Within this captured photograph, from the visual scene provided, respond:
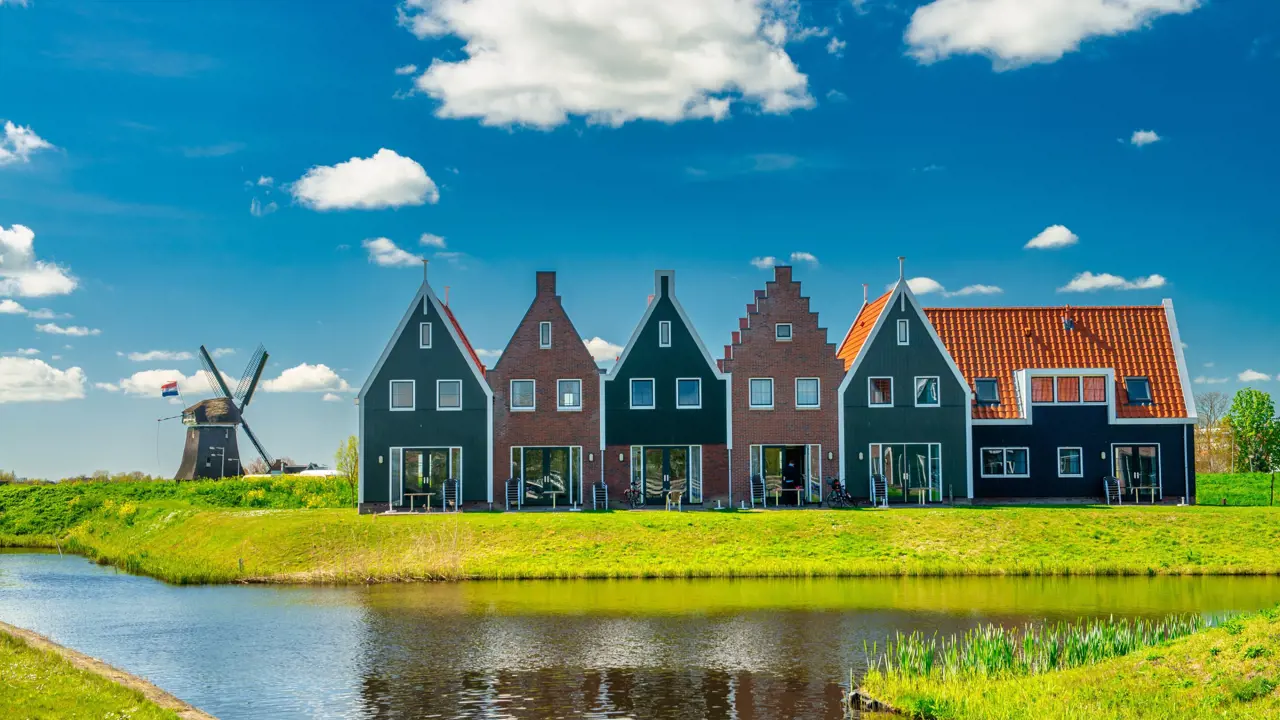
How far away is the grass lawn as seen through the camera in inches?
535

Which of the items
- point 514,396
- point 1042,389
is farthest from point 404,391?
point 1042,389

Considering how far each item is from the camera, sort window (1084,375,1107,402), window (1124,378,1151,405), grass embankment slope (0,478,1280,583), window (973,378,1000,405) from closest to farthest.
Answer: grass embankment slope (0,478,1280,583) → window (1084,375,1107,402) → window (1124,378,1151,405) → window (973,378,1000,405)

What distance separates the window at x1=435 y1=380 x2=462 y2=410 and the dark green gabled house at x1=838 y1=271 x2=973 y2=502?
→ 13502mm

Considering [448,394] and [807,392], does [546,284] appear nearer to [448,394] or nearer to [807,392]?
[448,394]

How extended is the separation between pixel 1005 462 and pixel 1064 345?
533 centimetres

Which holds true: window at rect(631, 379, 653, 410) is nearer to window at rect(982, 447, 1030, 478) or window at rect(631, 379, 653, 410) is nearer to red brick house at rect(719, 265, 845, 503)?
red brick house at rect(719, 265, 845, 503)

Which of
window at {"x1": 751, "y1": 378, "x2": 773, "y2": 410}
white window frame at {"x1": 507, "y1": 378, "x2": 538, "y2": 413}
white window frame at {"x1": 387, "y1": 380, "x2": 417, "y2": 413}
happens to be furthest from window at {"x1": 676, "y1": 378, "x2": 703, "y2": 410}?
white window frame at {"x1": 387, "y1": 380, "x2": 417, "y2": 413}

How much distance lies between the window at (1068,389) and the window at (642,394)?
14.8 m

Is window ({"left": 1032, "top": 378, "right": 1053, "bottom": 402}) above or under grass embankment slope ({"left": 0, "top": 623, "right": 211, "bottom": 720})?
above

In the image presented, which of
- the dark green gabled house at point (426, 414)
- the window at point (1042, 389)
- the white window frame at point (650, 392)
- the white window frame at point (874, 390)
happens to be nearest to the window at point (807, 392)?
the white window frame at point (874, 390)

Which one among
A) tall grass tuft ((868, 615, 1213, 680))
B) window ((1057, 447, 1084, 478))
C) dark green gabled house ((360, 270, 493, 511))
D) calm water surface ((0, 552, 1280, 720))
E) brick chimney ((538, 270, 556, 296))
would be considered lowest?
calm water surface ((0, 552, 1280, 720))

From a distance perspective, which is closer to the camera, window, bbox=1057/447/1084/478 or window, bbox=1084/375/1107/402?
window, bbox=1057/447/1084/478

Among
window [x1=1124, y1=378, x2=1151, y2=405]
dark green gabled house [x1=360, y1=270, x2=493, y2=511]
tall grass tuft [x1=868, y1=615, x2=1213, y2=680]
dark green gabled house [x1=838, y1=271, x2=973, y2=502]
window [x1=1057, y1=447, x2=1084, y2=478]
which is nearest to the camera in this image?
tall grass tuft [x1=868, y1=615, x2=1213, y2=680]

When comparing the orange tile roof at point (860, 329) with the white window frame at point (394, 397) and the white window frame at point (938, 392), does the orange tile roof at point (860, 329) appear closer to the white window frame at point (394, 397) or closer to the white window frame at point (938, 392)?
the white window frame at point (938, 392)
